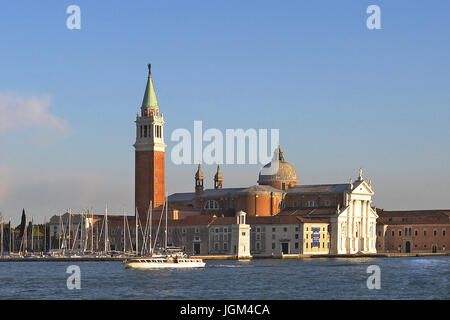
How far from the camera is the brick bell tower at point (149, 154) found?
106 meters

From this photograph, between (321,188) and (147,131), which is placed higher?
(147,131)

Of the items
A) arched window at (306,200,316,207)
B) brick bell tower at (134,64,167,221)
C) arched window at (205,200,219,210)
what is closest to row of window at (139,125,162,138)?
brick bell tower at (134,64,167,221)

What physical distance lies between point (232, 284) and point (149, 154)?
5318 cm

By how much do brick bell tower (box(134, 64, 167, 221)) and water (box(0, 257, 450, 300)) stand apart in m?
34.9

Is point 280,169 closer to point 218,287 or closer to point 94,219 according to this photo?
point 94,219

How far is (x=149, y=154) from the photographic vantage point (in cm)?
10612

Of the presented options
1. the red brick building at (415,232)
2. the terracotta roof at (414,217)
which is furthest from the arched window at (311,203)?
the terracotta roof at (414,217)

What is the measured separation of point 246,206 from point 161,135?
12849 millimetres

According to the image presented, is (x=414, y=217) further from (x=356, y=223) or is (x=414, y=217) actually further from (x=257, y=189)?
(x=257, y=189)

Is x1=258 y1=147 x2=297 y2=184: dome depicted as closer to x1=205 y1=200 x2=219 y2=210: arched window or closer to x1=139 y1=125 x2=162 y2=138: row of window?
x1=205 y1=200 x2=219 y2=210: arched window

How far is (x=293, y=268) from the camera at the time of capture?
74062mm

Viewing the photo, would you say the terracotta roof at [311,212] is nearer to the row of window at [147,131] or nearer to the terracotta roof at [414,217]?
the terracotta roof at [414,217]

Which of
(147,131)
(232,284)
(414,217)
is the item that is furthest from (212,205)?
(232,284)
